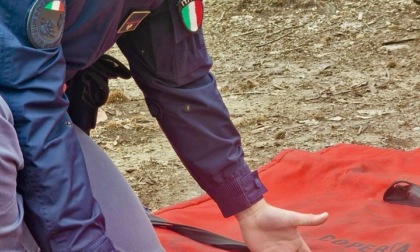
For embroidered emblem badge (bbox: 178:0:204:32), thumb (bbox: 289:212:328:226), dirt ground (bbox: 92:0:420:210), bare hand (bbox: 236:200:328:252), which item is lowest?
dirt ground (bbox: 92:0:420:210)

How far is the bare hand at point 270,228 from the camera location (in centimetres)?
165

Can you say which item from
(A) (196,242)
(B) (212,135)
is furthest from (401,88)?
(B) (212,135)

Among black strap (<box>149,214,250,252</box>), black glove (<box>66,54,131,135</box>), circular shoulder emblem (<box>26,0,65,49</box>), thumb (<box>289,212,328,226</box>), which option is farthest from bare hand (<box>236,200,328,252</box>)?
circular shoulder emblem (<box>26,0,65,49</box>)

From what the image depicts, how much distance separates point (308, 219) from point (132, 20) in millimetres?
496

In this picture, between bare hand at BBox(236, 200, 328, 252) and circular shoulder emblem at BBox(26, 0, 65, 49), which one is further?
bare hand at BBox(236, 200, 328, 252)

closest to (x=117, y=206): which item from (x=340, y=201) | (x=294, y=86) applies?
(x=340, y=201)

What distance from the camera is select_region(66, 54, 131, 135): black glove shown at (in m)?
1.63

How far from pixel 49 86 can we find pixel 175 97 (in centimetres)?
43

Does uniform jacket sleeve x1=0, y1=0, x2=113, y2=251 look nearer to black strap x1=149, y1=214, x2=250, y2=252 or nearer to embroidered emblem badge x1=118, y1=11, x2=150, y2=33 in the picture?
embroidered emblem badge x1=118, y1=11, x2=150, y2=33

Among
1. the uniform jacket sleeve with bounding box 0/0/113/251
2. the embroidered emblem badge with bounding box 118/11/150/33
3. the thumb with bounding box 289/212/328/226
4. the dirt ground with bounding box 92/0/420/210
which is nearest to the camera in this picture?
the uniform jacket sleeve with bounding box 0/0/113/251

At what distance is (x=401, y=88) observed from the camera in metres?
3.12

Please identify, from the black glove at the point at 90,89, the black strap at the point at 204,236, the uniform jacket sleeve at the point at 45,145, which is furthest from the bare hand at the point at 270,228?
the uniform jacket sleeve at the point at 45,145

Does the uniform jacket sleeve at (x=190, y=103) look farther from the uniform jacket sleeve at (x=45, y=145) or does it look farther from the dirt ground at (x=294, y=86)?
the dirt ground at (x=294, y=86)

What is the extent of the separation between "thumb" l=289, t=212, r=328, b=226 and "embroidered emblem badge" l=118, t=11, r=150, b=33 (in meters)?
0.47
